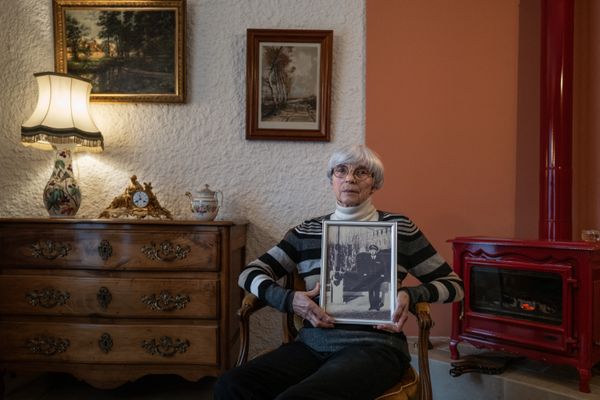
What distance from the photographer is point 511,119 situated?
251 cm

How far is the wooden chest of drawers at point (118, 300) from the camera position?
1989 mm

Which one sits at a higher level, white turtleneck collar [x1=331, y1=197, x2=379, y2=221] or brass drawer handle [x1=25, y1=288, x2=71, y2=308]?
white turtleneck collar [x1=331, y1=197, x2=379, y2=221]

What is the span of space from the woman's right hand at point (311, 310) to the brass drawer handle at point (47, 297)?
46.3 inches

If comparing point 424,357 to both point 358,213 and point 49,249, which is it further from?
point 49,249

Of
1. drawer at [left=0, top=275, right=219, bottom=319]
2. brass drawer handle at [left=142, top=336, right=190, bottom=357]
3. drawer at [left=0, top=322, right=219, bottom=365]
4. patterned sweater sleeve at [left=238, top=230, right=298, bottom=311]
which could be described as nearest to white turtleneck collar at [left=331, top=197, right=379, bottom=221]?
patterned sweater sleeve at [left=238, top=230, right=298, bottom=311]

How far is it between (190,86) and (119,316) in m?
1.34

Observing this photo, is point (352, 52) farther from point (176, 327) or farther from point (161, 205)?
point (176, 327)

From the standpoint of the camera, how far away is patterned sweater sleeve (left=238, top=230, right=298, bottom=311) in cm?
158

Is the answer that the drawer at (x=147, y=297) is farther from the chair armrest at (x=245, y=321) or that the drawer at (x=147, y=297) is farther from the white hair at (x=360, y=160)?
the white hair at (x=360, y=160)

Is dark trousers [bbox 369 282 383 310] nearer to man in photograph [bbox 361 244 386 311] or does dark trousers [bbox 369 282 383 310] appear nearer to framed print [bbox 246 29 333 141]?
man in photograph [bbox 361 244 386 311]

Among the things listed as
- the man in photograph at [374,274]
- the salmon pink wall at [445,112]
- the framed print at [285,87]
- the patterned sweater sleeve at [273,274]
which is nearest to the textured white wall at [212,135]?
the framed print at [285,87]

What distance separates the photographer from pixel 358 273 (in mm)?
1542

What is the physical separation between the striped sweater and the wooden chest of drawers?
0.37 metres

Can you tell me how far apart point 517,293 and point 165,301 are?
5.48ft
